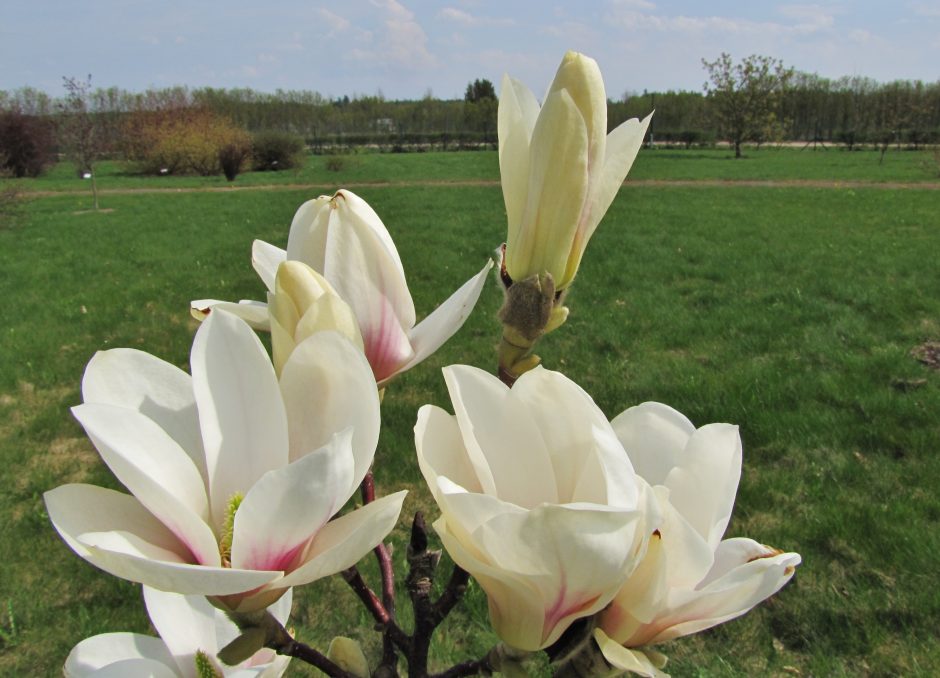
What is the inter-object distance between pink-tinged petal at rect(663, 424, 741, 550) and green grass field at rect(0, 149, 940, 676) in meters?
2.28

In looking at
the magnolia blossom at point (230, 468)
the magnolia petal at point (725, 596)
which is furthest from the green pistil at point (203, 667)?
the magnolia petal at point (725, 596)

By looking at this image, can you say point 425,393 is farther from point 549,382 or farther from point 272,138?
point 272,138

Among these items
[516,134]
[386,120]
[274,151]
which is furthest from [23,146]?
[516,134]

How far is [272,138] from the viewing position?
100 ft

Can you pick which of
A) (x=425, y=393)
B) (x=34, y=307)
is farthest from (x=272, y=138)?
(x=425, y=393)

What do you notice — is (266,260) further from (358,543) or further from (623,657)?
(623,657)

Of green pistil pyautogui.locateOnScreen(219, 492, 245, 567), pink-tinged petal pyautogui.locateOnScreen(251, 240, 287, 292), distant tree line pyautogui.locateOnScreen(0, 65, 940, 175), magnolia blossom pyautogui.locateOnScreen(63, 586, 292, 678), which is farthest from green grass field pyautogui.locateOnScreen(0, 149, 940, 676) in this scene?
distant tree line pyautogui.locateOnScreen(0, 65, 940, 175)

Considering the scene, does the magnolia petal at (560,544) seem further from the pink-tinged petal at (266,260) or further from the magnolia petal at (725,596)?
the pink-tinged petal at (266,260)

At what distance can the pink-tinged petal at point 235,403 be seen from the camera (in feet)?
1.81

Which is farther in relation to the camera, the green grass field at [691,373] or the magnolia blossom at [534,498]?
the green grass field at [691,373]

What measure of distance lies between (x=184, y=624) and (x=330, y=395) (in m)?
0.46

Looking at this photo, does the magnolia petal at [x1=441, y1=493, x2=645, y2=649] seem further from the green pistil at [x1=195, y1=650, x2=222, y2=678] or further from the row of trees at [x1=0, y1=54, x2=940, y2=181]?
the row of trees at [x1=0, y1=54, x2=940, y2=181]

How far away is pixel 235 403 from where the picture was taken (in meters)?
0.56

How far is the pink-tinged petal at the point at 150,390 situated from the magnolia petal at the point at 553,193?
327mm
